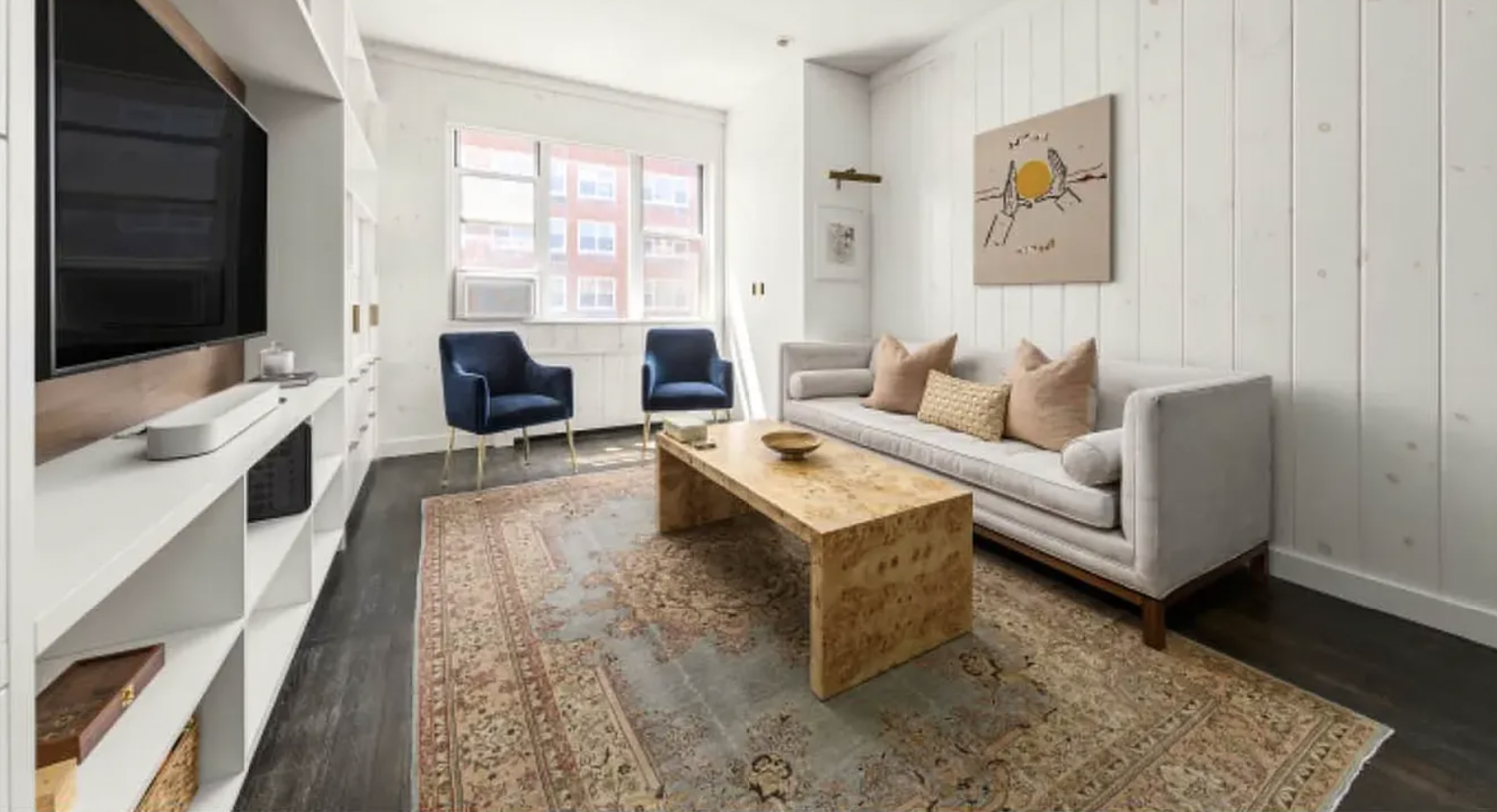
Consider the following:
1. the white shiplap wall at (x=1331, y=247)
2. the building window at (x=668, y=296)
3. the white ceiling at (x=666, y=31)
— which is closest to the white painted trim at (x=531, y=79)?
the white ceiling at (x=666, y=31)

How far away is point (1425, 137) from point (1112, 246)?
105 centimetres

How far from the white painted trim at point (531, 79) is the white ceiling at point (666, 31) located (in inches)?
3.2

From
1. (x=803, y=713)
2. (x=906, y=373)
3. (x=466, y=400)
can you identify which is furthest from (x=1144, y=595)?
(x=466, y=400)

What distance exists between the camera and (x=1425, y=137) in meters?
1.96

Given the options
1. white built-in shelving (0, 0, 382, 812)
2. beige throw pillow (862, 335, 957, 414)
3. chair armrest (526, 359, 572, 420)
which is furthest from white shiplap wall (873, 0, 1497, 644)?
white built-in shelving (0, 0, 382, 812)

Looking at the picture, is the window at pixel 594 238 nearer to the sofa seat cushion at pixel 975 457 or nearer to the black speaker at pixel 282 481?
the sofa seat cushion at pixel 975 457

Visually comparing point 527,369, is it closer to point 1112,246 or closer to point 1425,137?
point 1112,246

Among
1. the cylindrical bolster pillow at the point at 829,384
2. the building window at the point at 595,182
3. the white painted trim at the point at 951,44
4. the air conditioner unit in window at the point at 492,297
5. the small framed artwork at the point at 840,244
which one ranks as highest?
the white painted trim at the point at 951,44

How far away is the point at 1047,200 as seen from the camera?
314cm

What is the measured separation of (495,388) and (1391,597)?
14.1ft

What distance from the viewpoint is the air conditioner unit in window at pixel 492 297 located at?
4375 mm

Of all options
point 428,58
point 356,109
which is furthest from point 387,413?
point 428,58

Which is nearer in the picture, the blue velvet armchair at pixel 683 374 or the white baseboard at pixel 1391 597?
the white baseboard at pixel 1391 597

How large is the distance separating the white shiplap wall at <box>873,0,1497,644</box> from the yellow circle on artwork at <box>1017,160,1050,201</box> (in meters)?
0.29
